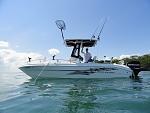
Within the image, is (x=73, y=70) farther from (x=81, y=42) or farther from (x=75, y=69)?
(x=81, y=42)

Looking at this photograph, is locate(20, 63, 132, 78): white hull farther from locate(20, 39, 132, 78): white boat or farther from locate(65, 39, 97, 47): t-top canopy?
locate(65, 39, 97, 47): t-top canopy

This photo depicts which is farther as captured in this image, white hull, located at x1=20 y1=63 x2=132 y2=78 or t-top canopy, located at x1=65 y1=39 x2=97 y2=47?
t-top canopy, located at x1=65 y1=39 x2=97 y2=47

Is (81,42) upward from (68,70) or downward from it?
upward

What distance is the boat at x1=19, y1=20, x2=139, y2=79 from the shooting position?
1959cm

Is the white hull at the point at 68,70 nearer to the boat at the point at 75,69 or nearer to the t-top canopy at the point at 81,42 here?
the boat at the point at 75,69

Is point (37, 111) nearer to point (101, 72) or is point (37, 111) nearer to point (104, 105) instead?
point (104, 105)

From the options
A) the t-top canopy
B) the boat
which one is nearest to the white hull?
the boat

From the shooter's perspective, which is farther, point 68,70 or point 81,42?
point 81,42

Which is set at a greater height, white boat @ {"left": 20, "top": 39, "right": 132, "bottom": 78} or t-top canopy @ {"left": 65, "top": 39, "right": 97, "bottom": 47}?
t-top canopy @ {"left": 65, "top": 39, "right": 97, "bottom": 47}

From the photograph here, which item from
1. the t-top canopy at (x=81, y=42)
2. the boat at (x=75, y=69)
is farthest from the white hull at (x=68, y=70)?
the t-top canopy at (x=81, y=42)

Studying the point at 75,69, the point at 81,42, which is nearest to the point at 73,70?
the point at 75,69

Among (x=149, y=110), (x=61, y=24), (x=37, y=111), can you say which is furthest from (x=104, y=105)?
(x=61, y=24)

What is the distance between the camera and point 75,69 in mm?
19734

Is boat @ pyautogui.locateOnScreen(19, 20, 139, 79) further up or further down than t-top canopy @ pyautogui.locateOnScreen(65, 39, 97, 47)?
further down
